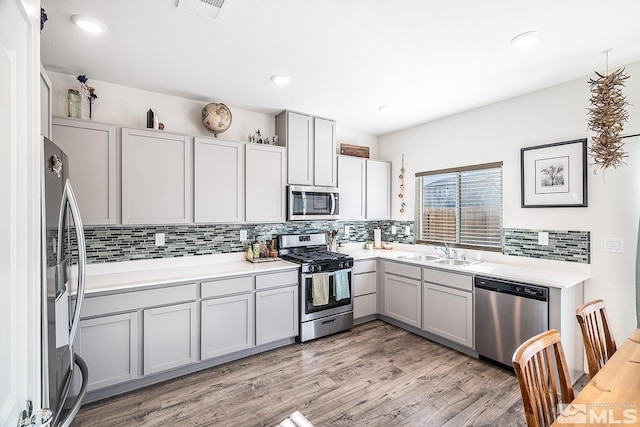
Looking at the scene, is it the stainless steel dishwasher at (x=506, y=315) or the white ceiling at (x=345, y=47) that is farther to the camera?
the stainless steel dishwasher at (x=506, y=315)

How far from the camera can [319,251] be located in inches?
154

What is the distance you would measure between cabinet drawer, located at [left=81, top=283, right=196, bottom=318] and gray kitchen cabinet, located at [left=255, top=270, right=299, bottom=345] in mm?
653

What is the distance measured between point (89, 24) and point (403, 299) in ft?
12.1

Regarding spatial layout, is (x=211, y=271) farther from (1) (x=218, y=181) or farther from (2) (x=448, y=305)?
(2) (x=448, y=305)

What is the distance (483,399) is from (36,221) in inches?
112

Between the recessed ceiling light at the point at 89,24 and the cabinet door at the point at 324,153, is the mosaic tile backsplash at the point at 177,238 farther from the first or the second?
the recessed ceiling light at the point at 89,24

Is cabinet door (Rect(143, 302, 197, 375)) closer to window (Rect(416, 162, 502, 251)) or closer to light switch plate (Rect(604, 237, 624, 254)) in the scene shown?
window (Rect(416, 162, 502, 251))

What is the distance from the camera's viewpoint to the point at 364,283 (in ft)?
12.4

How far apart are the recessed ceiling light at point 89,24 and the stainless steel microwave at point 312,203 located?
6.77 ft

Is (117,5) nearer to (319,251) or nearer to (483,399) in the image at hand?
(319,251)

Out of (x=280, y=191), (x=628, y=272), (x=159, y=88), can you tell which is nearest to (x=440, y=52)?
(x=280, y=191)

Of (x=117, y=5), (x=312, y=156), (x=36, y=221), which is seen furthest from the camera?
(x=312, y=156)

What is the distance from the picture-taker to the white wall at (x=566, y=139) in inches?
94.1

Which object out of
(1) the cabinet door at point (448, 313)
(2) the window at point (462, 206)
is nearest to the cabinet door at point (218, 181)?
(1) the cabinet door at point (448, 313)
